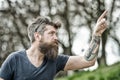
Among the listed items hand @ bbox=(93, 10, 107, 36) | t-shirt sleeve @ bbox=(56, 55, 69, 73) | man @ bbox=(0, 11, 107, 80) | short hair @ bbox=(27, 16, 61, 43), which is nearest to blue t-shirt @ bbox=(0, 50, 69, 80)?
man @ bbox=(0, 11, 107, 80)

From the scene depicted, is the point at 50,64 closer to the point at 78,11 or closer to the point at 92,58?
the point at 92,58

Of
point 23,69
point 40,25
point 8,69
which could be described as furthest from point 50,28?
point 8,69

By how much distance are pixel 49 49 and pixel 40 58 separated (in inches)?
6.2

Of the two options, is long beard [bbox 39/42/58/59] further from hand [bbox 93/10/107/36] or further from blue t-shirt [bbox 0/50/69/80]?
hand [bbox 93/10/107/36]

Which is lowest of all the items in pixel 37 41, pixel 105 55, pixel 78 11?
pixel 105 55

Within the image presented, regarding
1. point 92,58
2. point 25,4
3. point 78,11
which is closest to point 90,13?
point 78,11

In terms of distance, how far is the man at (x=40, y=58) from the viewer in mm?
5492

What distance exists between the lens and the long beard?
5559 millimetres

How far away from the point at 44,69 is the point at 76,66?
0.45m

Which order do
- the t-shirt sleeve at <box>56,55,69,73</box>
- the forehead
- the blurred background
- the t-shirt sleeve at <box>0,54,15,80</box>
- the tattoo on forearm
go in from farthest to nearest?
the blurred background < the tattoo on forearm < the t-shirt sleeve at <box>56,55,69,73</box> < the forehead < the t-shirt sleeve at <box>0,54,15,80</box>

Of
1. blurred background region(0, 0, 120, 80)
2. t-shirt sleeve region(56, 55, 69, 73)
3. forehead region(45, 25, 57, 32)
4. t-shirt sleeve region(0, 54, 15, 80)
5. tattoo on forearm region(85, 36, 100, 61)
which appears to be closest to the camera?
t-shirt sleeve region(0, 54, 15, 80)

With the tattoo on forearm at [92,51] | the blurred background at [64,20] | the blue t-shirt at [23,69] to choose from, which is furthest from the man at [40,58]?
the blurred background at [64,20]

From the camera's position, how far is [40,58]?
18.5ft

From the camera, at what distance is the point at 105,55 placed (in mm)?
22312
